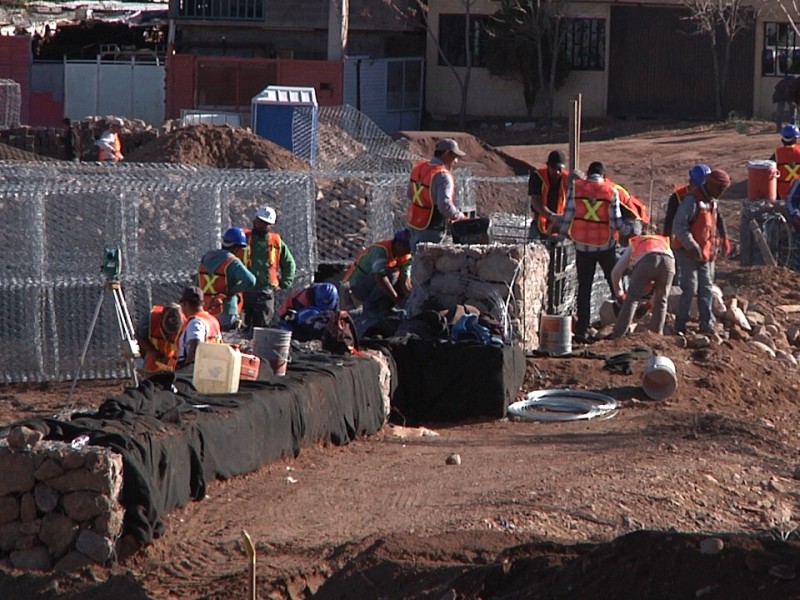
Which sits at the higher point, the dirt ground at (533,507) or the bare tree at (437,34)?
the bare tree at (437,34)

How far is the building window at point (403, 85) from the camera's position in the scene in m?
39.3

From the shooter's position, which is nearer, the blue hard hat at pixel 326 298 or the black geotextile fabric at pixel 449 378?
the black geotextile fabric at pixel 449 378

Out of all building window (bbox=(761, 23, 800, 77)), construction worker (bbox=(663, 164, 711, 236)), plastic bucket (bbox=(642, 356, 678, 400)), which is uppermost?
building window (bbox=(761, 23, 800, 77))

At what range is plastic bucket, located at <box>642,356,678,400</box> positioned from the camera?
12.5 metres

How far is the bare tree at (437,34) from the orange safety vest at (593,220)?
79.3 feet

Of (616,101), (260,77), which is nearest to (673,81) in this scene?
(616,101)

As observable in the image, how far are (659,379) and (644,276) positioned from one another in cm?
183

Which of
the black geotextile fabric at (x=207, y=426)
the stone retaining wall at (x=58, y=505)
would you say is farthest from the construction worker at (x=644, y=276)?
the stone retaining wall at (x=58, y=505)

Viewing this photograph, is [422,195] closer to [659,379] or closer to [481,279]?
[481,279]

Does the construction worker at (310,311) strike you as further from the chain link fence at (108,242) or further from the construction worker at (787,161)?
the construction worker at (787,161)

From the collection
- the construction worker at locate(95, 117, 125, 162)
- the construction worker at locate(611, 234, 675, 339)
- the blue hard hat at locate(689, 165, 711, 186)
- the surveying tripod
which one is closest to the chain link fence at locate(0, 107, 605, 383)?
the surveying tripod

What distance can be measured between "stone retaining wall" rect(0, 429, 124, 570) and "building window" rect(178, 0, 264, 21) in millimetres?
33751

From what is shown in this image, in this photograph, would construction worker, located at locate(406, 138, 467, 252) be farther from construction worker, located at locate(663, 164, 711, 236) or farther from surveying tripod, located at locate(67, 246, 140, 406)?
surveying tripod, located at locate(67, 246, 140, 406)

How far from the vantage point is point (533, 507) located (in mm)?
8766
